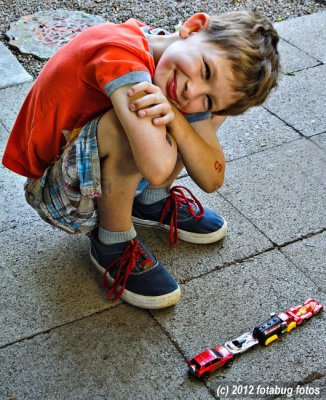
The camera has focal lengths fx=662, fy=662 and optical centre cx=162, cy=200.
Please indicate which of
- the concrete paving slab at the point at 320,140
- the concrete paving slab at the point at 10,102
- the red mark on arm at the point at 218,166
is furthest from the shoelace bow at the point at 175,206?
the concrete paving slab at the point at 10,102

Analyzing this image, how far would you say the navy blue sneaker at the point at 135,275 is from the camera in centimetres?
224

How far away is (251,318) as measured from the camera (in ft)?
7.29

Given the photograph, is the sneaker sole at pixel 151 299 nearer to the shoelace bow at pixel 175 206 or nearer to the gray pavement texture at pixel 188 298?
the gray pavement texture at pixel 188 298

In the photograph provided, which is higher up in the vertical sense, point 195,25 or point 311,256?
point 195,25

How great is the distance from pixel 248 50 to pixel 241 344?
0.92 meters

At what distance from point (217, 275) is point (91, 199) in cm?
54

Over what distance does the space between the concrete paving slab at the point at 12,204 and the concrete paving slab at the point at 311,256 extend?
1.02 m

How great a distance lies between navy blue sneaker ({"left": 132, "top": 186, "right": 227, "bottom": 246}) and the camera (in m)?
2.53

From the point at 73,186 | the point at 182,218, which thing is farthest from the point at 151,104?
the point at 182,218

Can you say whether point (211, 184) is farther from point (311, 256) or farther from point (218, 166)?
point (311, 256)

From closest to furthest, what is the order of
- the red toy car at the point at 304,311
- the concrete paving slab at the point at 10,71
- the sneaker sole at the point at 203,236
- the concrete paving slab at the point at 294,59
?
the red toy car at the point at 304,311 < the sneaker sole at the point at 203,236 < the concrete paving slab at the point at 10,71 < the concrete paving slab at the point at 294,59

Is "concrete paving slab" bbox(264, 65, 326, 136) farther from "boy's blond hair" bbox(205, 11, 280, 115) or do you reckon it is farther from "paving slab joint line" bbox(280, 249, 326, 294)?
"boy's blond hair" bbox(205, 11, 280, 115)

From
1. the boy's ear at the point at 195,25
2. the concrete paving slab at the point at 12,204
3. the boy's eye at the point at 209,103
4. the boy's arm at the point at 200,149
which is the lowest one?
the concrete paving slab at the point at 12,204

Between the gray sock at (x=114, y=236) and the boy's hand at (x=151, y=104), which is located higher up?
the boy's hand at (x=151, y=104)
